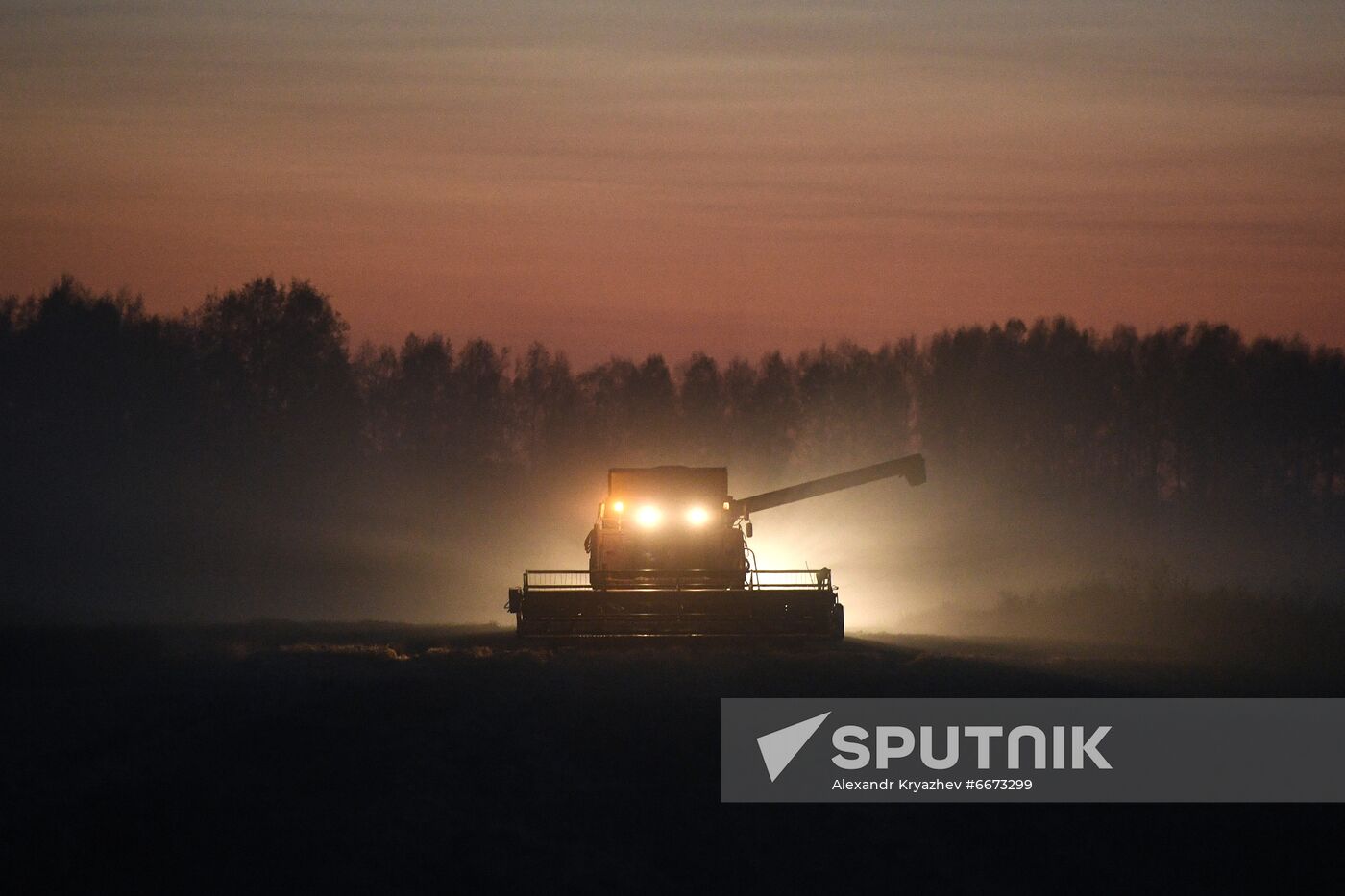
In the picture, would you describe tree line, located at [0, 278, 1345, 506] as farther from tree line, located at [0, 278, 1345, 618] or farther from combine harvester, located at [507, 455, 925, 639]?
combine harvester, located at [507, 455, 925, 639]

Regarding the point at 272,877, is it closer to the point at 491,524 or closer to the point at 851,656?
the point at 851,656

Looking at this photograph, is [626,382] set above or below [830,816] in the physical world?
above

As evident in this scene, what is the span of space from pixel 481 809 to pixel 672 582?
19736mm

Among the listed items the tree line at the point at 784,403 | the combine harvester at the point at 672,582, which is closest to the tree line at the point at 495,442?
the tree line at the point at 784,403

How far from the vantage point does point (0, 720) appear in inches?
799

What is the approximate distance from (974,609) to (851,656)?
38212 millimetres

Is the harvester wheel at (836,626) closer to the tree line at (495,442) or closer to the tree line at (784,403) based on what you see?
the tree line at (495,442)

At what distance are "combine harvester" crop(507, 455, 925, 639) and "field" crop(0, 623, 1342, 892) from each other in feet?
30.1

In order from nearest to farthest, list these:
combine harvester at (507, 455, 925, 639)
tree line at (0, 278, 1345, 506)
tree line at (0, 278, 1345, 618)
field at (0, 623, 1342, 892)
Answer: field at (0, 623, 1342, 892) < combine harvester at (507, 455, 925, 639) < tree line at (0, 278, 1345, 618) < tree line at (0, 278, 1345, 506)

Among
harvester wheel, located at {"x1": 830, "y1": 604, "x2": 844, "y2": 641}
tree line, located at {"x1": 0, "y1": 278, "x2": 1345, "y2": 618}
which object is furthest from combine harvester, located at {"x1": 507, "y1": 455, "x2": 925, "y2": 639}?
tree line, located at {"x1": 0, "y1": 278, "x2": 1345, "y2": 618}

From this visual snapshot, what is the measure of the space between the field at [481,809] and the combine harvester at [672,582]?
30.1 feet

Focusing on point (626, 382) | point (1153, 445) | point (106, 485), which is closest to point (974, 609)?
point (106, 485)

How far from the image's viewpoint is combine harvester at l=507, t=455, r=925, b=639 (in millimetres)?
33688

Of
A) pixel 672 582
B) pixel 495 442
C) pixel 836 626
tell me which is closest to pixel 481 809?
pixel 836 626
